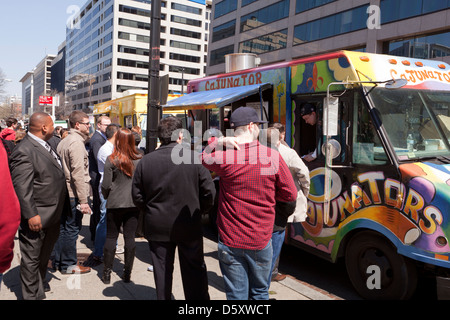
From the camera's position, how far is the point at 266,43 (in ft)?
137

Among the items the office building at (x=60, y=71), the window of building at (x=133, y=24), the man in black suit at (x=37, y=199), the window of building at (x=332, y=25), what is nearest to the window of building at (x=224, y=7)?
the window of building at (x=332, y=25)

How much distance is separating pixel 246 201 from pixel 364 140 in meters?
2.09

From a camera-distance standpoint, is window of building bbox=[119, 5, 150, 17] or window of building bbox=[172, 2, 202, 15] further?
window of building bbox=[172, 2, 202, 15]

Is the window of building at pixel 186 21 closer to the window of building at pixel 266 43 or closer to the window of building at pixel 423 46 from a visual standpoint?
the window of building at pixel 266 43

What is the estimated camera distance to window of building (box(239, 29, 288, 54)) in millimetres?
39312

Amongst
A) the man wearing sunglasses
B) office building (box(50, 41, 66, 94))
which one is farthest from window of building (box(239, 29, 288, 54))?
office building (box(50, 41, 66, 94))

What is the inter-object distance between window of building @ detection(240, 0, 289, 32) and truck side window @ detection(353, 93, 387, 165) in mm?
37295

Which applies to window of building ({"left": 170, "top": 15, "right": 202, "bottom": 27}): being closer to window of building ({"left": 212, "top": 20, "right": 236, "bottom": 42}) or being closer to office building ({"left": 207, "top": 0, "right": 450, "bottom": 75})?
office building ({"left": 207, "top": 0, "right": 450, "bottom": 75})

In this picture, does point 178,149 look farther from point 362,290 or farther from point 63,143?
point 362,290

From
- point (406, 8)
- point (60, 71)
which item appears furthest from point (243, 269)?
point (60, 71)
